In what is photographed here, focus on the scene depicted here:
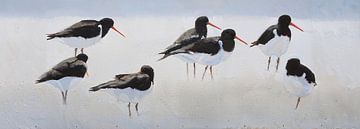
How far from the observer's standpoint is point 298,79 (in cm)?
237

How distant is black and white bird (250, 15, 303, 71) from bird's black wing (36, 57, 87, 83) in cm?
72

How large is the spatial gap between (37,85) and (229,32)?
816 millimetres

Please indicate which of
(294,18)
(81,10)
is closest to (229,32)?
(294,18)

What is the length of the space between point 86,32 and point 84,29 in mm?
15

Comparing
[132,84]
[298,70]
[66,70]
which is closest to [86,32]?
[66,70]

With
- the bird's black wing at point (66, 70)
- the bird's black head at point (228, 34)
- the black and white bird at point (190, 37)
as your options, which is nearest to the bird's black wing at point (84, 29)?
the bird's black wing at point (66, 70)

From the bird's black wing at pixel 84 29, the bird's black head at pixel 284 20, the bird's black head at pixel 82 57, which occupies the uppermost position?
the bird's black head at pixel 284 20

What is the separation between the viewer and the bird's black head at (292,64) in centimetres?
237

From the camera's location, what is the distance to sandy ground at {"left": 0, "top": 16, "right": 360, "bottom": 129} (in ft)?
7.36

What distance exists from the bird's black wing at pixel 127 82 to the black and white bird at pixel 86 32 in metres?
0.18

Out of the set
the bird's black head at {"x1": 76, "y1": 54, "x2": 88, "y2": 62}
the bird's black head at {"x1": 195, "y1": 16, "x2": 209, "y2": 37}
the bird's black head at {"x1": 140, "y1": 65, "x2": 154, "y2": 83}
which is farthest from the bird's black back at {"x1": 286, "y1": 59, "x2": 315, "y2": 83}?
the bird's black head at {"x1": 76, "y1": 54, "x2": 88, "y2": 62}

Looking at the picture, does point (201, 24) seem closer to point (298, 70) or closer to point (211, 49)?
point (211, 49)

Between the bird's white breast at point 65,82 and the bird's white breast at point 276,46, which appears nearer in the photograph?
the bird's white breast at point 65,82

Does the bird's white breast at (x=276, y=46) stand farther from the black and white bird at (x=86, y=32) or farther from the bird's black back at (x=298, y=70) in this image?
the black and white bird at (x=86, y=32)
